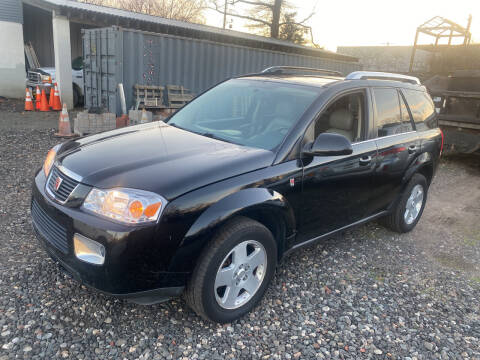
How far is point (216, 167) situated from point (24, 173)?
14.0 feet

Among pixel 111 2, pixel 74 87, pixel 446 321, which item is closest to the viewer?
pixel 446 321

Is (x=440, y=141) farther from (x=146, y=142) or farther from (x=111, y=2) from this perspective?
(x=111, y=2)

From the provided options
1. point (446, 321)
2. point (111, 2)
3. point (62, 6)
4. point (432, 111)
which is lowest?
point (446, 321)

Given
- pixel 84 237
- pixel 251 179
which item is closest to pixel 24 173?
pixel 84 237

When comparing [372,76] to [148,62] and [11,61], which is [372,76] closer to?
[148,62]

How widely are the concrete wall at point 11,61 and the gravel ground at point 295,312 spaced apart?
42.0 feet

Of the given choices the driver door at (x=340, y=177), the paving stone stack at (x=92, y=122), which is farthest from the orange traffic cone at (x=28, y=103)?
the driver door at (x=340, y=177)

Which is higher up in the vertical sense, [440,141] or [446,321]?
[440,141]

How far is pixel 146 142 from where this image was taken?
308 centimetres

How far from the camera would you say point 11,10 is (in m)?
14.7

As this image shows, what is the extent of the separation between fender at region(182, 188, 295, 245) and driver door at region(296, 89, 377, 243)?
0.89 feet

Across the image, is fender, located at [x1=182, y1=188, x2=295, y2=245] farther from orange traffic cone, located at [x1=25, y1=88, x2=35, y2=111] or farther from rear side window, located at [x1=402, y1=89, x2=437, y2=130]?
orange traffic cone, located at [x1=25, y1=88, x2=35, y2=111]

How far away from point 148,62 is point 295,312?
9.30 metres

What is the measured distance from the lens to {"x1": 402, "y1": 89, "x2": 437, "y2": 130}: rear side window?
14.4 feet
